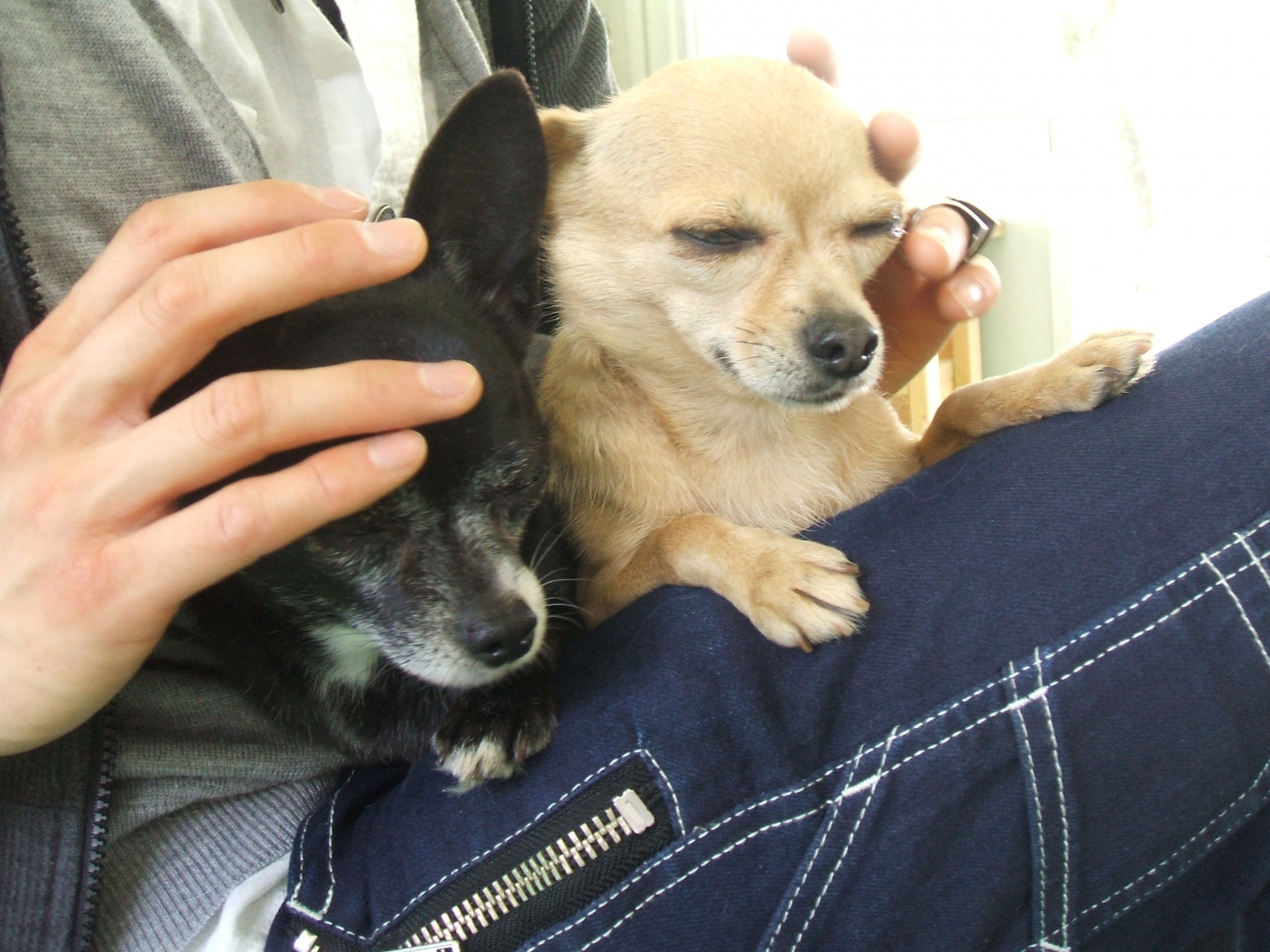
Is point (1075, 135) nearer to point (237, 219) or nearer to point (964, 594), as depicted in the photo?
point (964, 594)

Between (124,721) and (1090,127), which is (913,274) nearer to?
(124,721)

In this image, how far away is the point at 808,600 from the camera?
75 centimetres

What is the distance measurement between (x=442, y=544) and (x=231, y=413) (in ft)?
0.70

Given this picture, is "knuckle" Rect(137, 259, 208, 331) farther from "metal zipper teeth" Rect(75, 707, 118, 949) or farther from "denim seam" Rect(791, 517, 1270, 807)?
"denim seam" Rect(791, 517, 1270, 807)

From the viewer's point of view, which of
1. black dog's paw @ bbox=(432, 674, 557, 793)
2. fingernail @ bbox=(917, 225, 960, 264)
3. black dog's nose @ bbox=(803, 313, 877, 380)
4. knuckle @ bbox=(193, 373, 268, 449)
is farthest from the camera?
fingernail @ bbox=(917, 225, 960, 264)

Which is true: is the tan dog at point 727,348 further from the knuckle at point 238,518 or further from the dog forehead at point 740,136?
the knuckle at point 238,518

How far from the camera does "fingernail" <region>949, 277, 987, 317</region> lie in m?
1.09

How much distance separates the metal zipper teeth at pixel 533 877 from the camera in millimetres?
687

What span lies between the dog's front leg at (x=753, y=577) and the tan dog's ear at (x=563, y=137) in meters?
0.49

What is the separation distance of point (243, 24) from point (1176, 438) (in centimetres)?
119

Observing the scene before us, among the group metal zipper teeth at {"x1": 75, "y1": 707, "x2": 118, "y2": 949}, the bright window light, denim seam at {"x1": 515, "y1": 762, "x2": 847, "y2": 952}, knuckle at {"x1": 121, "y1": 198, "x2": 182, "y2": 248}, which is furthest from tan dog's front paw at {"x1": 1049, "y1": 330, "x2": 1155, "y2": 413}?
the bright window light

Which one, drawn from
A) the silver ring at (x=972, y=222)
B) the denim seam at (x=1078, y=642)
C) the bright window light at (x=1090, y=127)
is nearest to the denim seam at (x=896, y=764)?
the denim seam at (x=1078, y=642)

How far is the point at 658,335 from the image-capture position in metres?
1.03

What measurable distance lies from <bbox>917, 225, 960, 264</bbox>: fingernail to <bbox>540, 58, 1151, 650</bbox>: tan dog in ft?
0.12
